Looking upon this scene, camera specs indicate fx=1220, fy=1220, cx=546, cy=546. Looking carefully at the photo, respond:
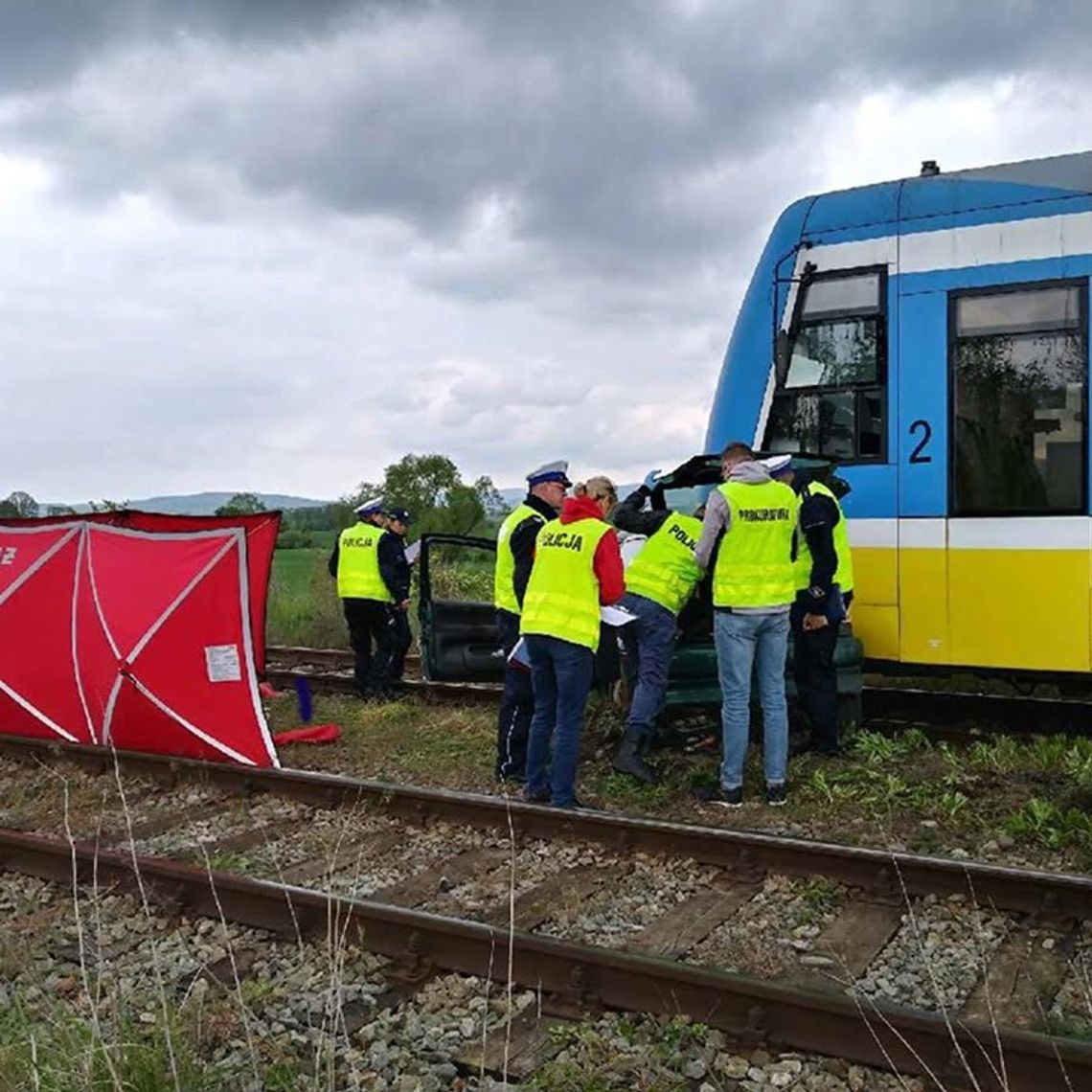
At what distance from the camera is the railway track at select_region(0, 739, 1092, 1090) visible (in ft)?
13.2

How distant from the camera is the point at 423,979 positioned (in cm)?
466

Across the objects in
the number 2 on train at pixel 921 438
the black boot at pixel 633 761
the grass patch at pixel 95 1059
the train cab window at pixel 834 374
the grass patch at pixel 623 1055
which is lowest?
the grass patch at pixel 623 1055

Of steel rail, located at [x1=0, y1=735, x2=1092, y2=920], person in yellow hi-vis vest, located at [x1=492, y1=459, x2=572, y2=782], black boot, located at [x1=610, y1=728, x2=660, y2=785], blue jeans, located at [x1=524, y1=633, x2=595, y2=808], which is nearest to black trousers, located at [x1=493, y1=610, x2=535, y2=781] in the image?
person in yellow hi-vis vest, located at [x1=492, y1=459, x2=572, y2=782]

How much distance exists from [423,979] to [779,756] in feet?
10.1

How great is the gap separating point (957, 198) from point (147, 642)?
609cm

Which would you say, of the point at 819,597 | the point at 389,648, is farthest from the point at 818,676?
the point at 389,648

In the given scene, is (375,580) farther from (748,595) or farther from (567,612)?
(748,595)

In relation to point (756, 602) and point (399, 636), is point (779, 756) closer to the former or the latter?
point (756, 602)

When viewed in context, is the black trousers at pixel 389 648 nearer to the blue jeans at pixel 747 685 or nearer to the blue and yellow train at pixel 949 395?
the blue and yellow train at pixel 949 395

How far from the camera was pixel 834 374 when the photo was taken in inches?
330

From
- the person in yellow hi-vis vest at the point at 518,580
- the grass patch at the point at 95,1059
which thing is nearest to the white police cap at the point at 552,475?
the person in yellow hi-vis vest at the point at 518,580

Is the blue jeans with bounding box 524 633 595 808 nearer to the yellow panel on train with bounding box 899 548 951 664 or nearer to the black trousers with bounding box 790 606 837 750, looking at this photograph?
the black trousers with bounding box 790 606 837 750

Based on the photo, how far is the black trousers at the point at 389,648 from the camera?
11000mm

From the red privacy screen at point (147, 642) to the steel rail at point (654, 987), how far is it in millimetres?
2410
